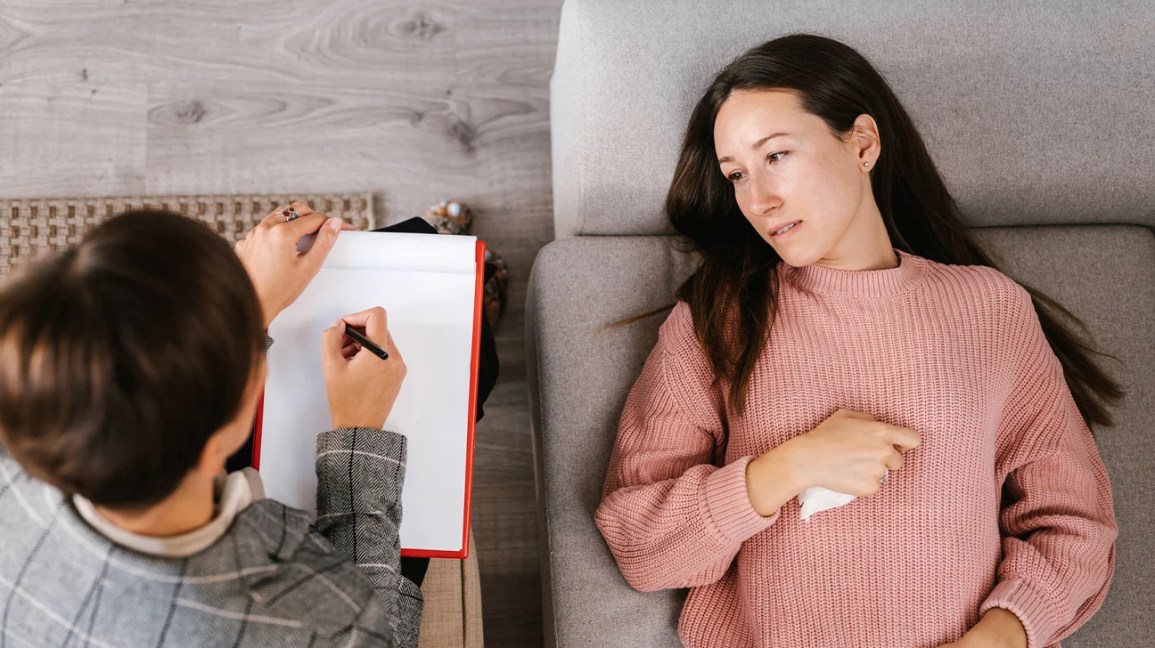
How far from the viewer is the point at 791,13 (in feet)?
4.06

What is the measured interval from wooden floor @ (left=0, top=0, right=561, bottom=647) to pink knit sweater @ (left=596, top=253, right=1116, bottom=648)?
1.87 ft

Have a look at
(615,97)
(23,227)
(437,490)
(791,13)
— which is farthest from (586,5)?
(23,227)

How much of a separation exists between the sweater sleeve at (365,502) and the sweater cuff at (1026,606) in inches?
28.3

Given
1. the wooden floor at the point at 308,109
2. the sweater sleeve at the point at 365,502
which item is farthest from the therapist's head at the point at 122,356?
the wooden floor at the point at 308,109

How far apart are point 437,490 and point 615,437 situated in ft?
1.00

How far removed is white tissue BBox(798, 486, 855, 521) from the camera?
3.14 ft

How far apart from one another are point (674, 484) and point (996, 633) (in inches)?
16.5

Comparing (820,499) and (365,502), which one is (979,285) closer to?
(820,499)

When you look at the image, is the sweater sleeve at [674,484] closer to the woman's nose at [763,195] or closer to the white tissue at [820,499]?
the white tissue at [820,499]

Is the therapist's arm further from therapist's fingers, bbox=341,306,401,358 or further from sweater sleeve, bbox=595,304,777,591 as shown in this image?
sweater sleeve, bbox=595,304,777,591

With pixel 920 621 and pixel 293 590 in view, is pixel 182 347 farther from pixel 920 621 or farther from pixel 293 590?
pixel 920 621

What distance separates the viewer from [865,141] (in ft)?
3.60

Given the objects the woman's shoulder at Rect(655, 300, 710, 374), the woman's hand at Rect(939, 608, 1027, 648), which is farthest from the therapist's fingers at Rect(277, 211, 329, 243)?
the woman's hand at Rect(939, 608, 1027, 648)

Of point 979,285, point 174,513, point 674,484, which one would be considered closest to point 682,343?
point 674,484
